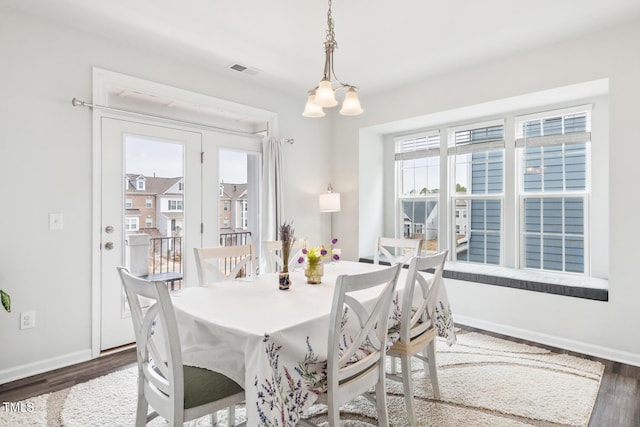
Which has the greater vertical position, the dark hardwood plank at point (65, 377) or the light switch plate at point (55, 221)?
the light switch plate at point (55, 221)

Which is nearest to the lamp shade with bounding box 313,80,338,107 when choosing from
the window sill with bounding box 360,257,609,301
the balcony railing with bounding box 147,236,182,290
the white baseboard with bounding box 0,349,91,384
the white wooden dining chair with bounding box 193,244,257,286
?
the white wooden dining chair with bounding box 193,244,257,286

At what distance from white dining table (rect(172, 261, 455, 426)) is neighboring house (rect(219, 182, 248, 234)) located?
195 cm

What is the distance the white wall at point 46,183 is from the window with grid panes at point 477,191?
140 inches

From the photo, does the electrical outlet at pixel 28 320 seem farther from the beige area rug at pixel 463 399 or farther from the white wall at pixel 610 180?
the white wall at pixel 610 180

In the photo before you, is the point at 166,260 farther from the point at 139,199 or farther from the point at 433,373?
the point at 433,373

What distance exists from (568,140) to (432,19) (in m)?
1.97

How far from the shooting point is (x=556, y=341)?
125 inches

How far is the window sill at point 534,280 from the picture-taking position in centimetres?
305

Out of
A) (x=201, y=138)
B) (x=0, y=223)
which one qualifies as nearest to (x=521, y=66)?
(x=201, y=138)

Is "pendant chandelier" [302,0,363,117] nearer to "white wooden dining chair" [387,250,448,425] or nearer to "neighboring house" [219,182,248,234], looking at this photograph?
"white wooden dining chair" [387,250,448,425]

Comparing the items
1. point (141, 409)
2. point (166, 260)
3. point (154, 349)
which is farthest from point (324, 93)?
point (166, 260)

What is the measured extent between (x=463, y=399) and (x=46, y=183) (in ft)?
10.7

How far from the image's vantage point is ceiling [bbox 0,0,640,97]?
99.7 inches

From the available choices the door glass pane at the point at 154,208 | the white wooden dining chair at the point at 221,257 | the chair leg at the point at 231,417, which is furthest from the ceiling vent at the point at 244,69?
the chair leg at the point at 231,417
